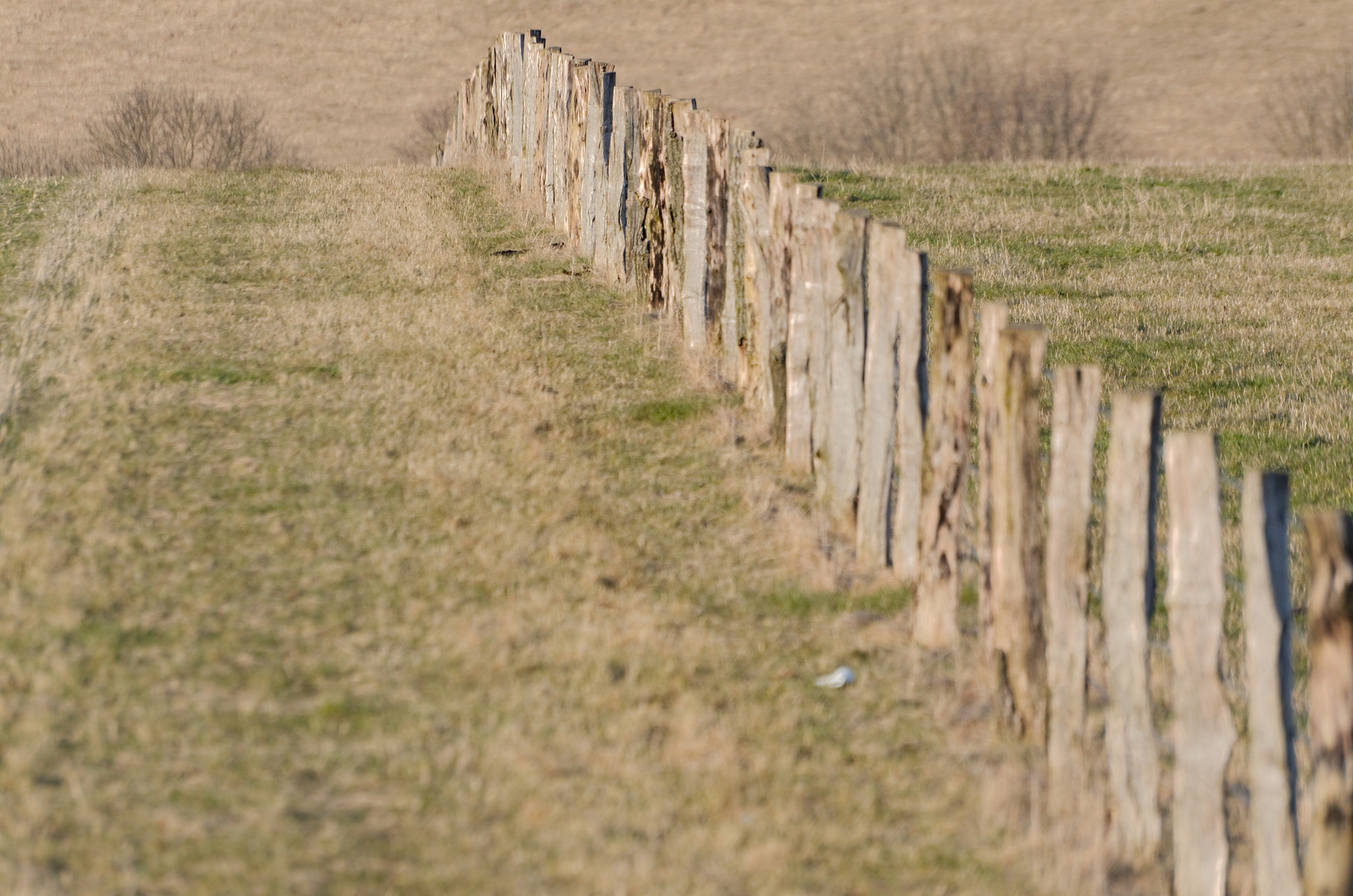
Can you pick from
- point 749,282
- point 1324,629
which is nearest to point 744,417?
point 749,282

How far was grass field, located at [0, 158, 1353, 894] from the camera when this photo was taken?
4238 mm

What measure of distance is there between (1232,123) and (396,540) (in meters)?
43.1

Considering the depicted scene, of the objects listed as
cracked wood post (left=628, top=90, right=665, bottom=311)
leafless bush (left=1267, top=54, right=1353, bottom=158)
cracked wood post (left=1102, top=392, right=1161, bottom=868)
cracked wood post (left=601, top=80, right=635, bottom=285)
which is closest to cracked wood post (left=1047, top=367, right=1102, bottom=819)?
cracked wood post (left=1102, top=392, right=1161, bottom=868)

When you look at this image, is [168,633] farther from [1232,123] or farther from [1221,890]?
[1232,123]

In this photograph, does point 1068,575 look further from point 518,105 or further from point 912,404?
point 518,105

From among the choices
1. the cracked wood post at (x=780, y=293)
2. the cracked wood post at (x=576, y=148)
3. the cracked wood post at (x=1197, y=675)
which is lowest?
the cracked wood post at (x=1197, y=675)

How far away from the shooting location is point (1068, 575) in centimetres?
451

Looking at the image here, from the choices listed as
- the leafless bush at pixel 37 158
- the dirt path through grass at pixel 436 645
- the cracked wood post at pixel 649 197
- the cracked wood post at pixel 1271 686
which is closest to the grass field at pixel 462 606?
the dirt path through grass at pixel 436 645

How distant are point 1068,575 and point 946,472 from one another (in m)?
Answer: 1.01

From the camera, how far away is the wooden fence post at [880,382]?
228 inches

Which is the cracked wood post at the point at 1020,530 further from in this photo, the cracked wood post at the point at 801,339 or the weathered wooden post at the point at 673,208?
the weathered wooden post at the point at 673,208

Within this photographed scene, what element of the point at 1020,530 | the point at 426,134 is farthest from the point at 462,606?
the point at 426,134

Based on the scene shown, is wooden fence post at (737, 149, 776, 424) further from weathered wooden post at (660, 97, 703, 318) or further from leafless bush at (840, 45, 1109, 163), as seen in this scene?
leafless bush at (840, 45, 1109, 163)

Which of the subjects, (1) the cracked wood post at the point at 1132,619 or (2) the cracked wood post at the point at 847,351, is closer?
(1) the cracked wood post at the point at 1132,619
